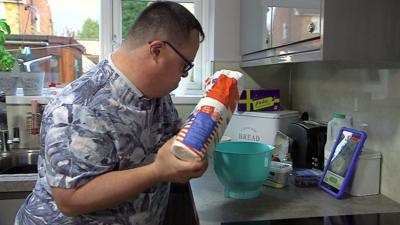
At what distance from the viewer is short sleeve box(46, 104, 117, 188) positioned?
0.82m

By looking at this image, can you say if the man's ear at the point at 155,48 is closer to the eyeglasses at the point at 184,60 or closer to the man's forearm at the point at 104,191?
the eyeglasses at the point at 184,60

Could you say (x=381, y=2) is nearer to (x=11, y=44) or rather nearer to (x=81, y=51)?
(x=81, y=51)

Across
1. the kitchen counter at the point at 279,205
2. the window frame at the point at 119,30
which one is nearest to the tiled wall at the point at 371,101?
the kitchen counter at the point at 279,205

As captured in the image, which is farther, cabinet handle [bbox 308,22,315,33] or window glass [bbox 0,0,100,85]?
window glass [bbox 0,0,100,85]

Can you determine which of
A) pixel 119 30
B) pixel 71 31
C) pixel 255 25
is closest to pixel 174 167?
pixel 255 25

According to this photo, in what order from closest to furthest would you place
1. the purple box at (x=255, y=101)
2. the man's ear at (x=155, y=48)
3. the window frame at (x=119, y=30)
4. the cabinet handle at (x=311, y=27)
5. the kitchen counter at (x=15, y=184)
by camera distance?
the man's ear at (x=155, y=48)
the cabinet handle at (x=311, y=27)
the kitchen counter at (x=15, y=184)
the purple box at (x=255, y=101)
the window frame at (x=119, y=30)

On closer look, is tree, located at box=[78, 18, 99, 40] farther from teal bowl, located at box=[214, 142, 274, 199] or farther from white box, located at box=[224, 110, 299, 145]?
teal bowl, located at box=[214, 142, 274, 199]

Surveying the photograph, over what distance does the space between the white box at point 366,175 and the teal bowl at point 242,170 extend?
304 millimetres

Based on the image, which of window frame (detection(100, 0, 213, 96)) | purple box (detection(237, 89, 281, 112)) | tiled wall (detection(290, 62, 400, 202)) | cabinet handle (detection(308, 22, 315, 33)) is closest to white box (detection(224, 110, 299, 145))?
purple box (detection(237, 89, 281, 112))

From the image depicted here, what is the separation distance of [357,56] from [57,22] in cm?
188

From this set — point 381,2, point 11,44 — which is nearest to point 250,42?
point 381,2

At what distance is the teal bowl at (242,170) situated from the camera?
3.72ft

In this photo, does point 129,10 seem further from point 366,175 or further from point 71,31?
point 366,175

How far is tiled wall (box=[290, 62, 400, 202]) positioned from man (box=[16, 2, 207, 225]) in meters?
0.66
